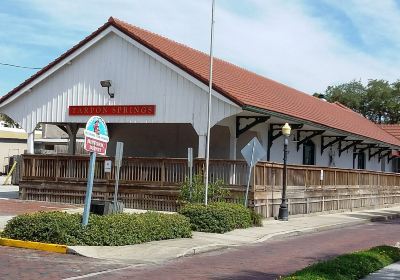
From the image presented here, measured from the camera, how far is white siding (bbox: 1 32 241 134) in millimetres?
21969

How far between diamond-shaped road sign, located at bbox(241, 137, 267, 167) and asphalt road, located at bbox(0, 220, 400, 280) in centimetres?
403

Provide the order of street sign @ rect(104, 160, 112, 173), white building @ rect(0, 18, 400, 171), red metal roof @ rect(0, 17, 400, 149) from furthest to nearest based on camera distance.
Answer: white building @ rect(0, 18, 400, 171) → red metal roof @ rect(0, 17, 400, 149) → street sign @ rect(104, 160, 112, 173)

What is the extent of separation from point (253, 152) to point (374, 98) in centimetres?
6402

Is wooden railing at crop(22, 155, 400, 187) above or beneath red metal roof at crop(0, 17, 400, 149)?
beneath

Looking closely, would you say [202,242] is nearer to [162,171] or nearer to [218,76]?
[162,171]

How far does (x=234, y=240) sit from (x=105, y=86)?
1029cm

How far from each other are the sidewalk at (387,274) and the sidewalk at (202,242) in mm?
4146

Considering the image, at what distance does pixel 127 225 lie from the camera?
45.2 feet

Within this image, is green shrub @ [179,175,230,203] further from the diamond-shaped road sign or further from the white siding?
the white siding

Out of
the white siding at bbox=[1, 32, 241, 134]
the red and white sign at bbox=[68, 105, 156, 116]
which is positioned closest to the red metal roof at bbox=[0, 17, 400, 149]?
the white siding at bbox=[1, 32, 241, 134]

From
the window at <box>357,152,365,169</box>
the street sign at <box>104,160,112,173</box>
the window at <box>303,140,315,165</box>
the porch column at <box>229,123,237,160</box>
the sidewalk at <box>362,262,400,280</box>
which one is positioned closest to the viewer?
the sidewalk at <box>362,262,400,280</box>

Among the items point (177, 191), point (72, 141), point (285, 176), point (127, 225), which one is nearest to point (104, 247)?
point (127, 225)

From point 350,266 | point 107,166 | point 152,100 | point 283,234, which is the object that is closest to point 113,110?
point 152,100

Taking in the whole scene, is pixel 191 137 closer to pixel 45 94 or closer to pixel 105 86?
pixel 105 86
